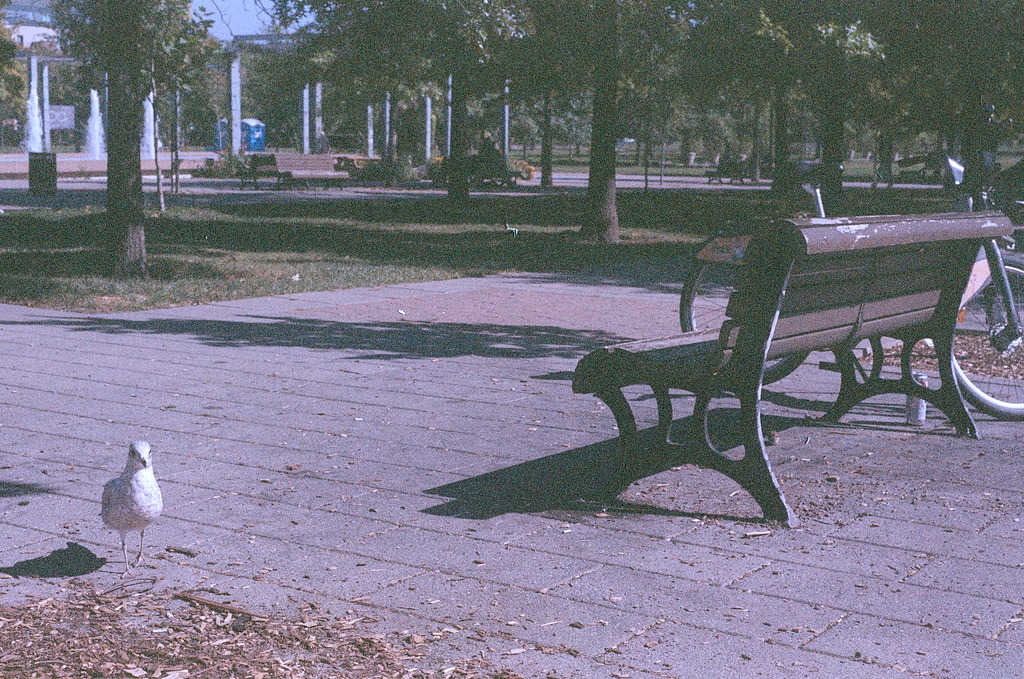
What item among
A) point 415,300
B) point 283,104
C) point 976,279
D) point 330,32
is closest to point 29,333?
point 415,300

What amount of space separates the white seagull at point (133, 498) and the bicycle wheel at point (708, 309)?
2.84 meters

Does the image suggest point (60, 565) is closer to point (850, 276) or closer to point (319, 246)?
point (850, 276)

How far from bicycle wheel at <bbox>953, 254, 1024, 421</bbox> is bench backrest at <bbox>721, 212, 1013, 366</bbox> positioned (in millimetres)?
630

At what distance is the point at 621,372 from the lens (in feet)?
17.1

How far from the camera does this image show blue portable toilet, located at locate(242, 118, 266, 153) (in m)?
51.6

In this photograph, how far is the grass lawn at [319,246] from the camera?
12625mm

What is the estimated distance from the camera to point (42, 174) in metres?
29.9

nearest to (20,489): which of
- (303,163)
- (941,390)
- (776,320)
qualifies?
(776,320)

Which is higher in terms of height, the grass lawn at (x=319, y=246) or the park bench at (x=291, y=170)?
the park bench at (x=291, y=170)

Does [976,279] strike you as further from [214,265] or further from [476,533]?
[214,265]

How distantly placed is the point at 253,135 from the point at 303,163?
18787 millimetres

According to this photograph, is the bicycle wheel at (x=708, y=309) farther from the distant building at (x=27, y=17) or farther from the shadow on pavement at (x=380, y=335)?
the distant building at (x=27, y=17)

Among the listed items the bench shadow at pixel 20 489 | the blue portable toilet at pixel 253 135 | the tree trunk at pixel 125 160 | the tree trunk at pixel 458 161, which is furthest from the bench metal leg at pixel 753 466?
the blue portable toilet at pixel 253 135

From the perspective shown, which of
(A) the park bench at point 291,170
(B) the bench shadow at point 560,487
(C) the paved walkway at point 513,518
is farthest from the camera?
(A) the park bench at point 291,170
